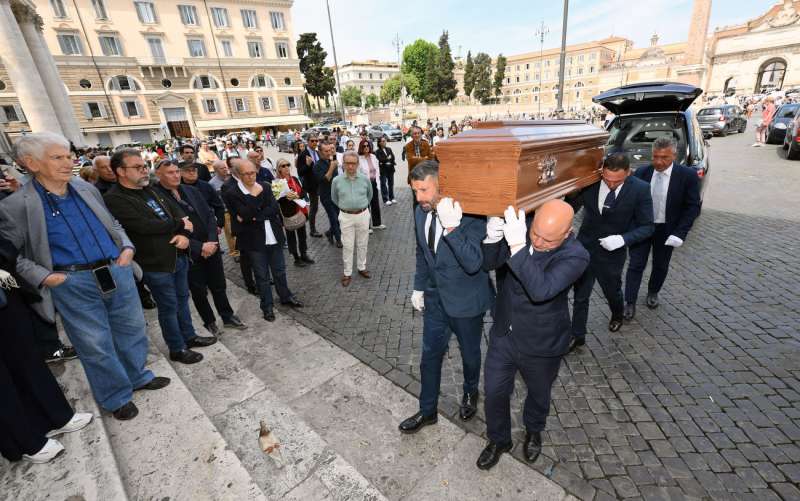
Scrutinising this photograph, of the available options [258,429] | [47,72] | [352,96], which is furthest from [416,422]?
[352,96]

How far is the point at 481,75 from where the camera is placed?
73.1m

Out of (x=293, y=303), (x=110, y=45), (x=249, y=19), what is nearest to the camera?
(x=293, y=303)

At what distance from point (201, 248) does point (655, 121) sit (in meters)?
8.15

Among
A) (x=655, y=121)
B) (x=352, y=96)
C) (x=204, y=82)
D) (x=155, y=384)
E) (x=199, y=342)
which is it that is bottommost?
(x=199, y=342)

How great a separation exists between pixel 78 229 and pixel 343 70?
108 m

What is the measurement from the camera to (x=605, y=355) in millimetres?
3725

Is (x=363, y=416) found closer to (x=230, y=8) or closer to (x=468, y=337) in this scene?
(x=468, y=337)

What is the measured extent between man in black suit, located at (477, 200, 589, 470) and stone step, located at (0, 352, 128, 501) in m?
2.40

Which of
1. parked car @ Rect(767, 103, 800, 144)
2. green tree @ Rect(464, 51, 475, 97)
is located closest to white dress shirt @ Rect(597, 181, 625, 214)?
parked car @ Rect(767, 103, 800, 144)

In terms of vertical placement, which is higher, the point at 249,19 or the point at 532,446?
the point at 249,19

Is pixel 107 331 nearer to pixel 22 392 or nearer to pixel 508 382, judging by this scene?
pixel 22 392

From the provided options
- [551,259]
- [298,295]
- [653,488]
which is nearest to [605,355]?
[653,488]

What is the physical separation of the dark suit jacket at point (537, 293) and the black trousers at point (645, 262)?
2426mm

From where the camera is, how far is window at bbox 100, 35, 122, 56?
1476 inches
